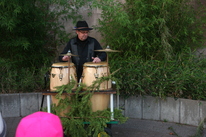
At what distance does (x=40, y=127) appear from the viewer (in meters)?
1.67

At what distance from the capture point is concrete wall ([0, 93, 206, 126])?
4488 millimetres

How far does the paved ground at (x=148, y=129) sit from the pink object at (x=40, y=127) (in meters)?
2.64

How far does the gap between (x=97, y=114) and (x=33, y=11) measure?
2.80m

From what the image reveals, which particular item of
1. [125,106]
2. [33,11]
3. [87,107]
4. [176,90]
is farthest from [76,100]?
[33,11]

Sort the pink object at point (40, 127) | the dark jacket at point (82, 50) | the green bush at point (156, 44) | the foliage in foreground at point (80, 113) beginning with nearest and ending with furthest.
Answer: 1. the pink object at point (40, 127)
2. the foliage in foreground at point (80, 113)
3. the dark jacket at point (82, 50)
4. the green bush at point (156, 44)

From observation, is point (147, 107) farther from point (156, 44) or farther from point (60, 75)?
point (60, 75)

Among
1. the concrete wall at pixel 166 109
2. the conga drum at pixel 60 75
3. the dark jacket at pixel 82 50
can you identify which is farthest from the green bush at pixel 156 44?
the conga drum at pixel 60 75

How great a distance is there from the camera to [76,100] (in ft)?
12.1

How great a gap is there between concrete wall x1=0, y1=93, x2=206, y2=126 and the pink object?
2.63 metres

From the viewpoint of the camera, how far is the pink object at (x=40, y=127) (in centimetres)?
165

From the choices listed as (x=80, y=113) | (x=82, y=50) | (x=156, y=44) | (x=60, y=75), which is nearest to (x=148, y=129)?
(x=80, y=113)

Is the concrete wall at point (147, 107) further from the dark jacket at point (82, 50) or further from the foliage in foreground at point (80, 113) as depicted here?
the dark jacket at point (82, 50)

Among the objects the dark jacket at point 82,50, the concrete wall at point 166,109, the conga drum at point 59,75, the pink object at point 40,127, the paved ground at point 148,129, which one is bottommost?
the paved ground at point 148,129

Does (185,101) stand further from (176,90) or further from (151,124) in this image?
(151,124)
